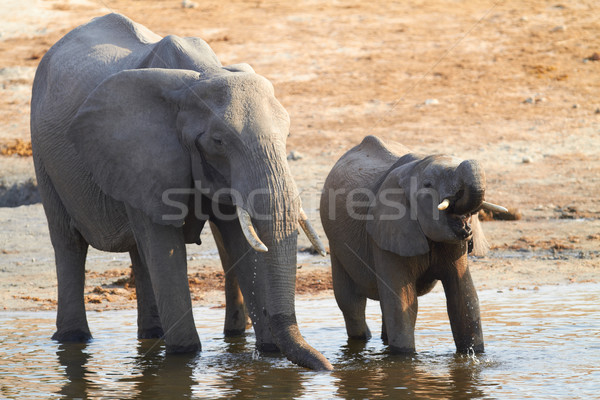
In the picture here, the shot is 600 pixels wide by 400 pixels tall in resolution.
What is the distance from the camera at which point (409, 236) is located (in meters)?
6.18

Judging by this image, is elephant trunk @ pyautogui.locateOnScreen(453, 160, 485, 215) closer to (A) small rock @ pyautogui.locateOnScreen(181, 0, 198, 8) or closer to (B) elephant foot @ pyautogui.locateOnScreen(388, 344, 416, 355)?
(B) elephant foot @ pyautogui.locateOnScreen(388, 344, 416, 355)

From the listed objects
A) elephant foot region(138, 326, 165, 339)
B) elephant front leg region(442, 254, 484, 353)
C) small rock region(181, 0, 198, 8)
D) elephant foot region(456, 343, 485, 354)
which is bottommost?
elephant foot region(138, 326, 165, 339)

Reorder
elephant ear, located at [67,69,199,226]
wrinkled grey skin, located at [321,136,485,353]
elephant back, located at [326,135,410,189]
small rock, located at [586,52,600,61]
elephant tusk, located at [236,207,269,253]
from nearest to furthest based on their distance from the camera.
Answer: elephant tusk, located at [236,207,269,253] → wrinkled grey skin, located at [321,136,485,353] → elephant ear, located at [67,69,199,226] → elephant back, located at [326,135,410,189] → small rock, located at [586,52,600,61]

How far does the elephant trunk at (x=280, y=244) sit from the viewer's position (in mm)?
5535

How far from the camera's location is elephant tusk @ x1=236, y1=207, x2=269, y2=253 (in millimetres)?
5352

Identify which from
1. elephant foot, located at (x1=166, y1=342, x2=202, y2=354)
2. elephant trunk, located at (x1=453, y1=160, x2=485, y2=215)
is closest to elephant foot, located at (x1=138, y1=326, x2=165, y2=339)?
elephant foot, located at (x1=166, y1=342, x2=202, y2=354)

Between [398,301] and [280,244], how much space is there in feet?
3.60

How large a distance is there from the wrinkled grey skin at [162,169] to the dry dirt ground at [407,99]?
2.01m

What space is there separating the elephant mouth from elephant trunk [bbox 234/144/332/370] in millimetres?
979

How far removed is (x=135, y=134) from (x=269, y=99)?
95 cm

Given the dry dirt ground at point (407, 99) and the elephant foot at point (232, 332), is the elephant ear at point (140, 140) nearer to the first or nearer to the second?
the elephant foot at point (232, 332)

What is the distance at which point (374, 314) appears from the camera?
28.0 feet

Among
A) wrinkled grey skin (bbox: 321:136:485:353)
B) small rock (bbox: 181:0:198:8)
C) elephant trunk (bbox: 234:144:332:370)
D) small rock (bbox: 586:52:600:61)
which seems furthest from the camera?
small rock (bbox: 181:0:198:8)

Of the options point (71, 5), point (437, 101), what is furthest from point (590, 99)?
point (71, 5)
